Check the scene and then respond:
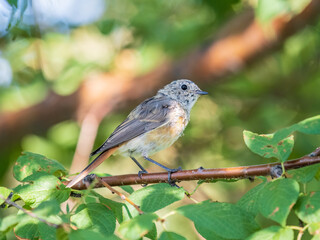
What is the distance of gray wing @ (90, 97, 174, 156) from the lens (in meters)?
3.95

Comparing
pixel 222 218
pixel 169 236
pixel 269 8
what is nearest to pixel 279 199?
pixel 222 218

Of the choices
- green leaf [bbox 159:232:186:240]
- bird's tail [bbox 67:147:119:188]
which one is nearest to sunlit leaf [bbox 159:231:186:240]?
green leaf [bbox 159:232:186:240]

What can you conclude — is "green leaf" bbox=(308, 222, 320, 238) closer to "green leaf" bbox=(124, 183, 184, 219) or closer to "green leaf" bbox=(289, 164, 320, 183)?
"green leaf" bbox=(289, 164, 320, 183)

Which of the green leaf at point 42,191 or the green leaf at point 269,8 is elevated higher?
the green leaf at point 269,8

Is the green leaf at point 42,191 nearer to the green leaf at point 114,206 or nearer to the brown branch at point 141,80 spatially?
the green leaf at point 114,206

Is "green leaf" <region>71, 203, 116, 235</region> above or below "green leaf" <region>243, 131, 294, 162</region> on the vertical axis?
below

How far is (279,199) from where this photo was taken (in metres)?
1.76

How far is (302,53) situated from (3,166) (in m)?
4.25

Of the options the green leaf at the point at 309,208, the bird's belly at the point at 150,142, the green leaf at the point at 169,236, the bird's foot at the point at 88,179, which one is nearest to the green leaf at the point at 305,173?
the green leaf at the point at 309,208

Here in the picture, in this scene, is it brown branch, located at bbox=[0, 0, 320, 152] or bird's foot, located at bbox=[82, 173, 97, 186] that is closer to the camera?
bird's foot, located at bbox=[82, 173, 97, 186]

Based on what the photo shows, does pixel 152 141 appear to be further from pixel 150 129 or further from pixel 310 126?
pixel 310 126

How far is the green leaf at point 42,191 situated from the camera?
2193 mm

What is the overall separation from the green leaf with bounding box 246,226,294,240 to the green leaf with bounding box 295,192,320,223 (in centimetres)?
9

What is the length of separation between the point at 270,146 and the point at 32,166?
1.41 m
